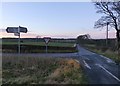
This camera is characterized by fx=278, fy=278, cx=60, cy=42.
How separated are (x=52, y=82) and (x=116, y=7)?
3508cm

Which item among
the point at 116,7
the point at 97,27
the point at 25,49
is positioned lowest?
the point at 25,49

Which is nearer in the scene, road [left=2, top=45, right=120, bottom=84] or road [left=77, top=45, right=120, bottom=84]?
road [left=77, top=45, right=120, bottom=84]

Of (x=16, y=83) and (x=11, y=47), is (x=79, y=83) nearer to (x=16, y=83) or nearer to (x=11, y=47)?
(x=16, y=83)

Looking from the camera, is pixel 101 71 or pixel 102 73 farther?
pixel 101 71

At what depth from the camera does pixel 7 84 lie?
1373cm

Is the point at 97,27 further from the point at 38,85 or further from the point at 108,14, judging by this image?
the point at 38,85

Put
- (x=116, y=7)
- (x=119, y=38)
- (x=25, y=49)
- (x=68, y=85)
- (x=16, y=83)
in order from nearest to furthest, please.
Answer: (x=68, y=85) < (x=16, y=83) < (x=116, y=7) < (x=119, y=38) < (x=25, y=49)

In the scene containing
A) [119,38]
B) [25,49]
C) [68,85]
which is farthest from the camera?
[25,49]

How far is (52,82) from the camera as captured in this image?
43.9ft

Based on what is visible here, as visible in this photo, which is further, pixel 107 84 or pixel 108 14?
pixel 108 14

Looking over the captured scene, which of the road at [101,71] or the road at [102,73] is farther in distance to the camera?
the road at [101,71]

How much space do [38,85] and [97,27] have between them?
130 feet

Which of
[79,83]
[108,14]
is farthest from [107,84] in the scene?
[108,14]

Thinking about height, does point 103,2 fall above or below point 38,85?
above
